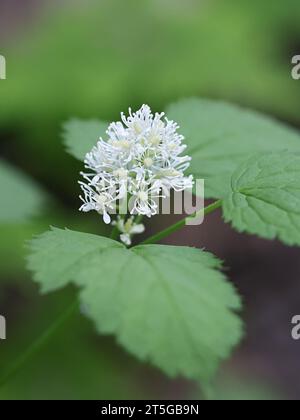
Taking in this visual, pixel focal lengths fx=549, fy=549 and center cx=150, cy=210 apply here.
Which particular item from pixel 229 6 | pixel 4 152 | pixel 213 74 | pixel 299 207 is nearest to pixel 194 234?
pixel 213 74

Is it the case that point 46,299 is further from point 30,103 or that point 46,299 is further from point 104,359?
point 30,103

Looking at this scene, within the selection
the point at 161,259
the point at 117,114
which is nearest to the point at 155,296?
the point at 161,259

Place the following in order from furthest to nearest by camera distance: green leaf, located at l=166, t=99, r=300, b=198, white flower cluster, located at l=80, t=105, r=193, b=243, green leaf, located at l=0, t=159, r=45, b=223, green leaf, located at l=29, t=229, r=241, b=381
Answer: green leaf, located at l=0, t=159, r=45, b=223, green leaf, located at l=166, t=99, r=300, b=198, white flower cluster, located at l=80, t=105, r=193, b=243, green leaf, located at l=29, t=229, r=241, b=381

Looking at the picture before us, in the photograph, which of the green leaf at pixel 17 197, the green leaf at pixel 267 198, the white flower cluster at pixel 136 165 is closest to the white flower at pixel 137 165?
the white flower cluster at pixel 136 165

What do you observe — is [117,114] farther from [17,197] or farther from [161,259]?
[161,259]

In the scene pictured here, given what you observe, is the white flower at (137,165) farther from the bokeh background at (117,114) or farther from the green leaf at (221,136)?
the bokeh background at (117,114)

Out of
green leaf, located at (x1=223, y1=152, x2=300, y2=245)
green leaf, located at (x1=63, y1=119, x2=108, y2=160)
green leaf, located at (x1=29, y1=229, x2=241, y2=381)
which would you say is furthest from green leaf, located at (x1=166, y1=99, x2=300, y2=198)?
green leaf, located at (x1=29, y1=229, x2=241, y2=381)

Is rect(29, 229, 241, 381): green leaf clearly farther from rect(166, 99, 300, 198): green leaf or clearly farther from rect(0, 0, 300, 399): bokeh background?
rect(0, 0, 300, 399): bokeh background
